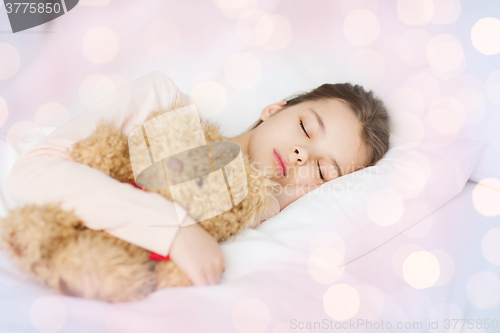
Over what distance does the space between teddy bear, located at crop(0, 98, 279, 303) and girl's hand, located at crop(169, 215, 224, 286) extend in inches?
0.8

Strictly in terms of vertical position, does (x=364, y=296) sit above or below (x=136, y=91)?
below

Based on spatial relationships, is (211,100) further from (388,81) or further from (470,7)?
(470,7)

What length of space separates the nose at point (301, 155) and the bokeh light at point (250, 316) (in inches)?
17.5

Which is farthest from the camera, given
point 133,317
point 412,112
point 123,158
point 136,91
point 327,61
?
point 327,61

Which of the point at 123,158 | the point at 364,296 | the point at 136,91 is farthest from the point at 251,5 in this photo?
the point at 364,296

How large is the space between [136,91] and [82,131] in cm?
24

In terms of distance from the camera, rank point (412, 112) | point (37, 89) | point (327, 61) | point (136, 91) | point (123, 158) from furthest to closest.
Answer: point (327, 61) → point (37, 89) → point (412, 112) → point (136, 91) → point (123, 158)

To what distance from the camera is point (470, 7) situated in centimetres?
104

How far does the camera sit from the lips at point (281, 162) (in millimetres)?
998

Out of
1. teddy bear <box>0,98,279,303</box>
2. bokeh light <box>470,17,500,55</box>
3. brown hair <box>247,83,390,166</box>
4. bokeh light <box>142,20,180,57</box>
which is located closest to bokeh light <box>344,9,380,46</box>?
brown hair <box>247,83,390,166</box>

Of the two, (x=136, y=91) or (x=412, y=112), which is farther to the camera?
(x=412, y=112)

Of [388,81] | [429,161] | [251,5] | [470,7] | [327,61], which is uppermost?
[251,5]

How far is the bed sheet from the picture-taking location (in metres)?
0.57

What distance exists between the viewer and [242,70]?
158 cm
